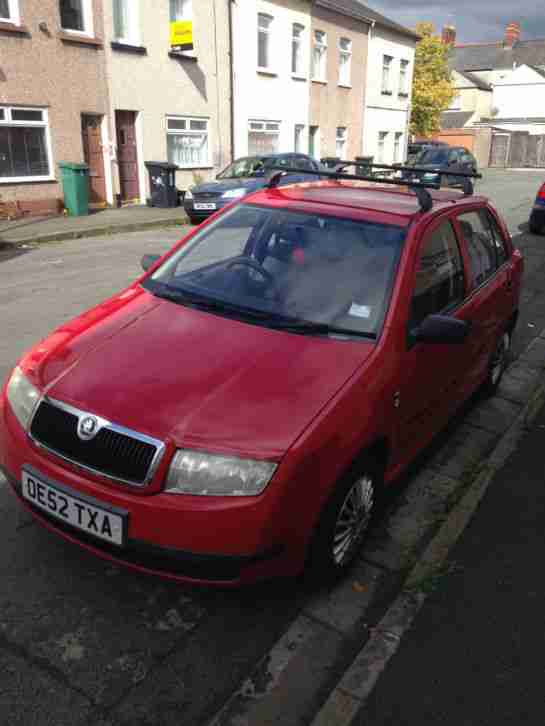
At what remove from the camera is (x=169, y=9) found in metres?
18.3

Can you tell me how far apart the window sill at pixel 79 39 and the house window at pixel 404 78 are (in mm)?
20752

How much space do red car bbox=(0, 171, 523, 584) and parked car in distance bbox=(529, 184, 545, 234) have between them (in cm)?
1181

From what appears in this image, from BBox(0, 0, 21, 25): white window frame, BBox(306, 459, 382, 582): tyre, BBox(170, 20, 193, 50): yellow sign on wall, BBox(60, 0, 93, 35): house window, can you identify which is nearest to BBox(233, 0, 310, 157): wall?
BBox(170, 20, 193, 50): yellow sign on wall

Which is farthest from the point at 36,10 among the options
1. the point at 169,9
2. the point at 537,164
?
the point at 537,164

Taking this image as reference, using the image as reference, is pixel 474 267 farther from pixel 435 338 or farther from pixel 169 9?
pixel 169 9

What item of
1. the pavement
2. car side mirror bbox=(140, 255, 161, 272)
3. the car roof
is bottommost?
the pavement

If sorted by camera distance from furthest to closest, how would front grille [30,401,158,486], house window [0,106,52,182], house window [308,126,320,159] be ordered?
1. house window [308,126,320,159]
2. house window [0,106,52,182]
3. front grille [30,401,158,486]

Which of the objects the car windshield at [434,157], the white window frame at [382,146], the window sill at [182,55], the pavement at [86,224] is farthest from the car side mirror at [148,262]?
the white window frame at [382,146]

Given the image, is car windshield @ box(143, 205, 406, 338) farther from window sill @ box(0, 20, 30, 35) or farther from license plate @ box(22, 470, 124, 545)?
window sill @ box(0, 20, 30, 35)

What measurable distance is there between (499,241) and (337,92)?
25.0 metres

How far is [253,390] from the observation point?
279 cm

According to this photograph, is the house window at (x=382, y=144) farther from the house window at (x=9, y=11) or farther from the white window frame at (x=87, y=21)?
the house window at (x=9, y=11)

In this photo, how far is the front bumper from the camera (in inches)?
97.9

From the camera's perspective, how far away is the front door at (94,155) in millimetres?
17000
